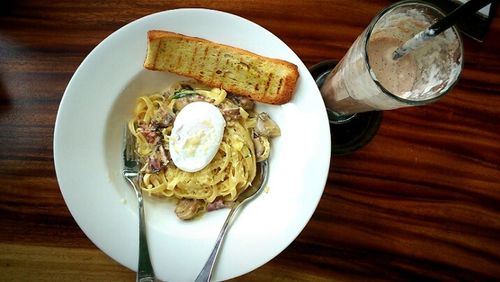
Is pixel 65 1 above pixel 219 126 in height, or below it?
above

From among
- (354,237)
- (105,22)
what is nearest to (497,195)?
(354,237)

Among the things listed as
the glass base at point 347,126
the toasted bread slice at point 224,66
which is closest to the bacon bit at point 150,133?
the toasted bread slice at point 224,66

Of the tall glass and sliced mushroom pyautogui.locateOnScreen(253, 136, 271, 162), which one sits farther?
sliced mushroom pyautogui.locateOnScreen(253, 136, 271, 162)

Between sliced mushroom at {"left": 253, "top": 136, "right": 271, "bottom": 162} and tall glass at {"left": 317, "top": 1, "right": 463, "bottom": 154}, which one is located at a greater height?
tall glass at {"left": 317, "top": 1, "right": 463, "bottom": 154}

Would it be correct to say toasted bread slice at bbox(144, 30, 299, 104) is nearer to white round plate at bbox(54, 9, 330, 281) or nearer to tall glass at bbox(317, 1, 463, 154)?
white round plate at bbox(54, 9, 330, 281)

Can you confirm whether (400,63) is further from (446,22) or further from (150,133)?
(150,133)

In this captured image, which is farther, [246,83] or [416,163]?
[416,163]

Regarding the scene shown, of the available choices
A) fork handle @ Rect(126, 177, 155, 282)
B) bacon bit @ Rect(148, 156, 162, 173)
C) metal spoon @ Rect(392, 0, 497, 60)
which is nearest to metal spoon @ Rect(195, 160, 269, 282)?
fork handle @ Rect(126, 177, 155, 282)

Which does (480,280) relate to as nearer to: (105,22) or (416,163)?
(416,163)
